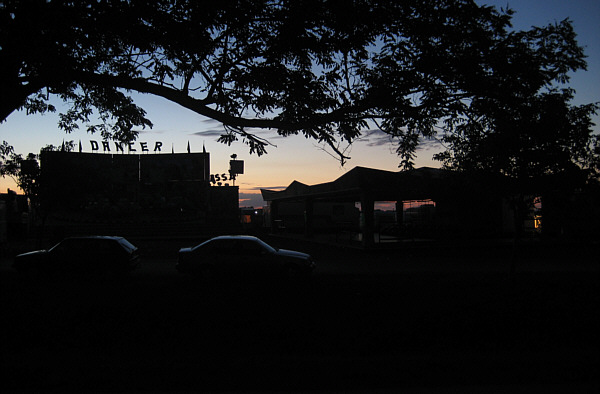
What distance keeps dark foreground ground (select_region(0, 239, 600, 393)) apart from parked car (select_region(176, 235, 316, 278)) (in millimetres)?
3134

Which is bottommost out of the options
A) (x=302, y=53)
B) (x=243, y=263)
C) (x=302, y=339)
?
(x=302, y=339)

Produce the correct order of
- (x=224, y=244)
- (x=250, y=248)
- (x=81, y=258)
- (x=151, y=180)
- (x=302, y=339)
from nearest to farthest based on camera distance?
(x=302, y=339) < (x=81, y=258) < (x=250, y=248) < (x=224, y=244) < (x=151, y=180)

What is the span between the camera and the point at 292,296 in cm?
917

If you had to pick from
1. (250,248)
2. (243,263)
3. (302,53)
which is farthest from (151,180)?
(302,53)

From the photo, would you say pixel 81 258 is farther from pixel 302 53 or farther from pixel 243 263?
pixel 302 53

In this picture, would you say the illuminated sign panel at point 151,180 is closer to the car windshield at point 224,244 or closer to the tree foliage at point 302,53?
the car windshield at point 224,244

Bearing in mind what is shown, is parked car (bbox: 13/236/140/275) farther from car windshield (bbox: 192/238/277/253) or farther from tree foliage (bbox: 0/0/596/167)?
tree foliage (bbox: 0/0/596/167)

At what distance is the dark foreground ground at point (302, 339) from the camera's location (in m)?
4.93

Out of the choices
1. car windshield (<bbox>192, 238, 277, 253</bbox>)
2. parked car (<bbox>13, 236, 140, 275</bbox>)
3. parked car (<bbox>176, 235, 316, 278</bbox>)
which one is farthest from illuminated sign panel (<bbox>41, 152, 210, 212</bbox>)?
parked car (<bbox>176, 235, 316, 278</bbox>)

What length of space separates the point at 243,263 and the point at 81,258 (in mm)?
4940

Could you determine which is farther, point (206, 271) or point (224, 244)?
point (224, 244)

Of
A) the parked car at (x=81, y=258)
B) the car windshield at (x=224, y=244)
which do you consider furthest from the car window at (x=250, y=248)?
the parked car at (x=81, y=258)

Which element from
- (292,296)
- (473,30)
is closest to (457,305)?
(292,296)

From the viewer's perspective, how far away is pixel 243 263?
1356 centimetres
